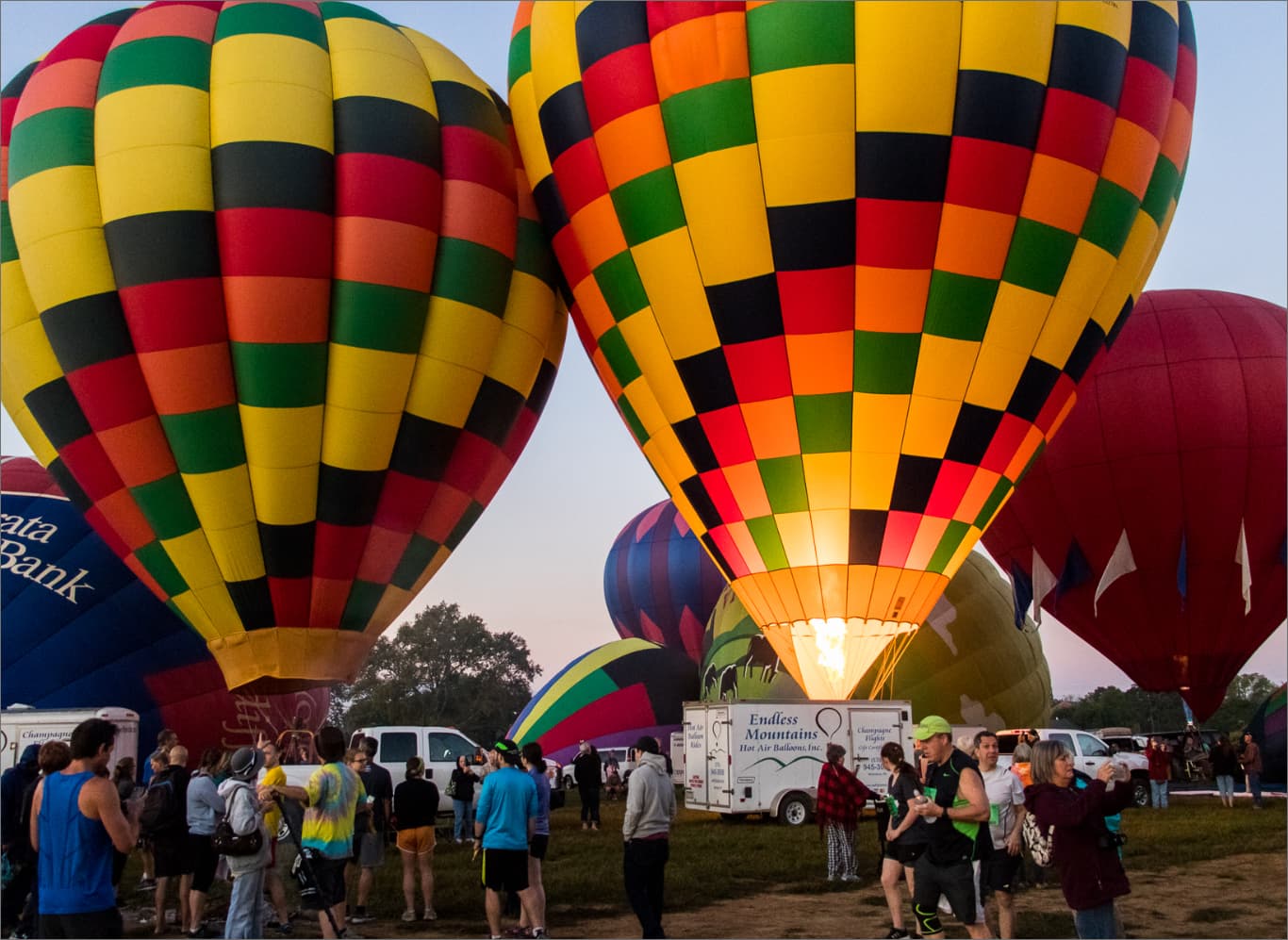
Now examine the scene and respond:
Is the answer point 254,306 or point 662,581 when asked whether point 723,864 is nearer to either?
point 254,306

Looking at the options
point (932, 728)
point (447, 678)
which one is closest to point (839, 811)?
point (932, 728)

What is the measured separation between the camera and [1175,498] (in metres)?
16.4

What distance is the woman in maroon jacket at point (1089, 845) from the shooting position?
434 centimetres

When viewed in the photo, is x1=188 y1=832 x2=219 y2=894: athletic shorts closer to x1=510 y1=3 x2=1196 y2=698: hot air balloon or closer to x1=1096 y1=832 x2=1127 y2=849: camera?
x1=1096 y1=832 x2=1127 y2=849: camera

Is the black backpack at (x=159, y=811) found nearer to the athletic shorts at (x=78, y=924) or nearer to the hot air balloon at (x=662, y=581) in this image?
the athletic shorts at (x=78, y=924)

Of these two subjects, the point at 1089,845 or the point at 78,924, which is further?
the point at 1089,845

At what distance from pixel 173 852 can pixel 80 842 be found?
9.38ft

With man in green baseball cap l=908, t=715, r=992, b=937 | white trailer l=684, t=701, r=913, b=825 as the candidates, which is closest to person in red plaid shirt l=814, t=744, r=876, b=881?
man in green baseball cap l=908, t=715, r=992, b=937

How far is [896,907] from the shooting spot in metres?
6.55

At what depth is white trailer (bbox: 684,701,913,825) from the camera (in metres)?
12.8

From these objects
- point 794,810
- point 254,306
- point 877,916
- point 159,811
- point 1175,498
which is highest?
point 254,306

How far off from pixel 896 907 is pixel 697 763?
267 inches

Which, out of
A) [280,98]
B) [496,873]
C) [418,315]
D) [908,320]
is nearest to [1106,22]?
[908,320]

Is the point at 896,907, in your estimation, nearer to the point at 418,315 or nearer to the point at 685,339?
the point at 685,339
